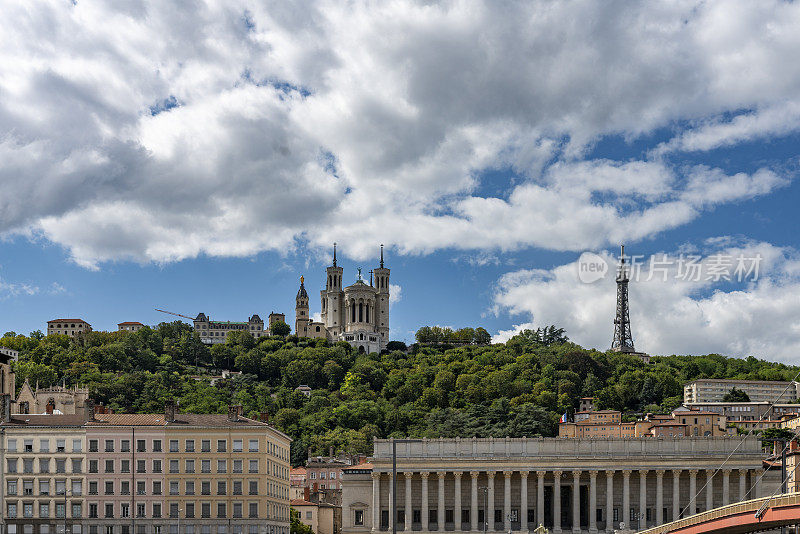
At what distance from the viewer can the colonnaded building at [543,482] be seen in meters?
122

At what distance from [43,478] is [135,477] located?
8532 millimetres

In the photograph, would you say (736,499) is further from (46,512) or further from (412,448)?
(46,512)

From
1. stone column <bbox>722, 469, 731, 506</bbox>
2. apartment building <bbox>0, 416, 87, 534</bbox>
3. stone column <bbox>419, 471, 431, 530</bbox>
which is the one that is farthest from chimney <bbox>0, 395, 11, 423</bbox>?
stone column <bbox>722, 469, 731, 506</bbox>

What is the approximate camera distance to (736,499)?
120062mm

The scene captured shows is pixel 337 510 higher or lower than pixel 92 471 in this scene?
lower

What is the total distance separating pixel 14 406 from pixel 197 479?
177 ft

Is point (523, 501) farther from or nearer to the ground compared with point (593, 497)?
nearer to the ground

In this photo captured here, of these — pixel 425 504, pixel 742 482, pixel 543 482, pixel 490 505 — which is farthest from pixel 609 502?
pixel 425 504

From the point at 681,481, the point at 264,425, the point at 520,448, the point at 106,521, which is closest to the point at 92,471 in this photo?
the point at 106,521

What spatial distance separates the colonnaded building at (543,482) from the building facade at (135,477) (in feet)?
50.4

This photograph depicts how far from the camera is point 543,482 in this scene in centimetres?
12419

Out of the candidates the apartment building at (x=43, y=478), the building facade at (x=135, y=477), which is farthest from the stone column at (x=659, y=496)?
the apartment building at (x=43, y=478)

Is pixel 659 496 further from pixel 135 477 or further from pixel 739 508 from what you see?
pixel 739 508

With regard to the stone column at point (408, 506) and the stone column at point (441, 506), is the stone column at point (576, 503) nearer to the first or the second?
the stone column at point (441, 506)
